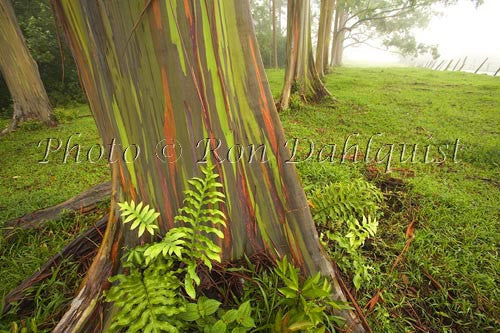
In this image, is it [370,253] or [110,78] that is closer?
[110,78]

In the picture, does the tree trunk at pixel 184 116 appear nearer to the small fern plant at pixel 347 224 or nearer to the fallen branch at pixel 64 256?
the small fern plant at pixel 347 224

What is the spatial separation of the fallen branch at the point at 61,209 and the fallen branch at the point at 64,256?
92 centimetres

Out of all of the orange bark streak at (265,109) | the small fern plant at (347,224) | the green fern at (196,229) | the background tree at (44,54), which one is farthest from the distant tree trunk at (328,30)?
the green fern at (196,229)

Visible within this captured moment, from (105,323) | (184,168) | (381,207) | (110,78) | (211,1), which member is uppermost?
(211,1)

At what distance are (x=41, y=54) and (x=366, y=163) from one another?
1285 centimetres

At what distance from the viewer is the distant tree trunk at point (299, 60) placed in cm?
603

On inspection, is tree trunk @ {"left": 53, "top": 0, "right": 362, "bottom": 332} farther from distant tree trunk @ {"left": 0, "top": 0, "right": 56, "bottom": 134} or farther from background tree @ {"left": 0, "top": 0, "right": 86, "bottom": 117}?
background tree @ {"left": 0, "top": 0, "right": 86, "bottom": 117}

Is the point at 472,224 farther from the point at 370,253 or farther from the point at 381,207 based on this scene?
the point at 370,253

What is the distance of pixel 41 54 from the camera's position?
404 inches

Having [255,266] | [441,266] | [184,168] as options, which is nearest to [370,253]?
[441,266]

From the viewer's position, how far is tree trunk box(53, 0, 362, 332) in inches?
44.3

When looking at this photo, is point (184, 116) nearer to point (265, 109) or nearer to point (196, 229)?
point (265, 109)

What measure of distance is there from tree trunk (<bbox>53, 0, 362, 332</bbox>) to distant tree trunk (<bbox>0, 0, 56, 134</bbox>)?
302 inches

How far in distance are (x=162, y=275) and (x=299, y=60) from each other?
6.53m
